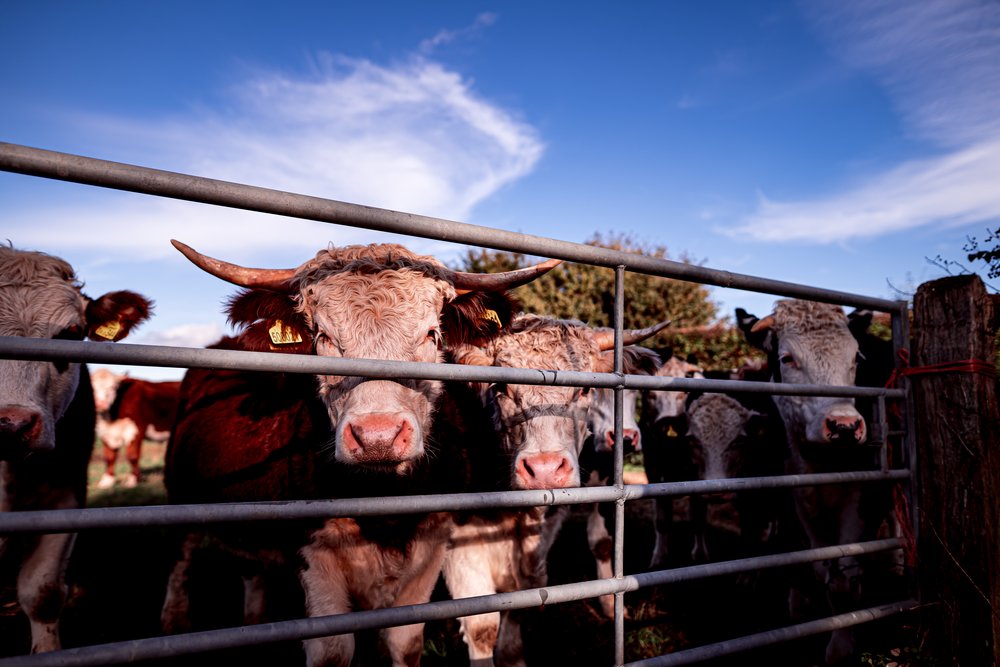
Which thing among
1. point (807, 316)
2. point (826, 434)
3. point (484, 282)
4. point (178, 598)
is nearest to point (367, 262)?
point (484, 282)

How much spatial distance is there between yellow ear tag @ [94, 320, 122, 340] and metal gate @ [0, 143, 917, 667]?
2574 mm

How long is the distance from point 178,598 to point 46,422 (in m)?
2.14

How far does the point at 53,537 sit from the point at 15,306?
47.7 inches

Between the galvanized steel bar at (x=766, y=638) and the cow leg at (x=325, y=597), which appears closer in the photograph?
the galvanized steel bar at (x=766, y=638)

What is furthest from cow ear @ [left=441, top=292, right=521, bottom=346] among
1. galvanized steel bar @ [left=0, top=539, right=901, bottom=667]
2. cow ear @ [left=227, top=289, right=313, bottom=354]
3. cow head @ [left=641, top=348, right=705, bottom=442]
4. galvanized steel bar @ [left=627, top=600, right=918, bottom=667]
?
cow head @ [left=641, top=348, right=705, bottom=442]

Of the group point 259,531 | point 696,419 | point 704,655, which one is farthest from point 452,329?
point 696,419

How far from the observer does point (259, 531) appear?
10.4ft

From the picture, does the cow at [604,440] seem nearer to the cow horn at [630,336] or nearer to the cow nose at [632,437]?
the cow nose at [632,437]

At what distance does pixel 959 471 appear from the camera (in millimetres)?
2617

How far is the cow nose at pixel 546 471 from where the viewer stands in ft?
→ 8.75

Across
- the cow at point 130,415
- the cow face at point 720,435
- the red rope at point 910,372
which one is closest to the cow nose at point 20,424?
the red rope at point 910,372

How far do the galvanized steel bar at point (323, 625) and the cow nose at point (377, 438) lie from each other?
0.60 m

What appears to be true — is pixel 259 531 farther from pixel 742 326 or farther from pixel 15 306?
pixel 742 326

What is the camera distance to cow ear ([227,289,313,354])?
291 cm
